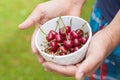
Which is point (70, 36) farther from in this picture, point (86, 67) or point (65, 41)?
point (86, 67)

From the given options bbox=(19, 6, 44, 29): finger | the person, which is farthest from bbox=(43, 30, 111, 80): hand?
bbox=(19, 6, 44, 29): finger

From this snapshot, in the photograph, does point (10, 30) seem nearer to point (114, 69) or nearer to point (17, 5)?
point (17, 5)

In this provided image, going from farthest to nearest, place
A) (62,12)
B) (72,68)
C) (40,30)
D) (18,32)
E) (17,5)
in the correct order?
(17,5)
(18,32)
(62,12)
(40,30)
(72,68)

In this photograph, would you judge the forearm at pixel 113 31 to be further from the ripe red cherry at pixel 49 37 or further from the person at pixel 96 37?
the ripe red cherry at pixel 49 37

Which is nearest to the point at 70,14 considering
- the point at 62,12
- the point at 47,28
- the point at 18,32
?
the point at 62,12

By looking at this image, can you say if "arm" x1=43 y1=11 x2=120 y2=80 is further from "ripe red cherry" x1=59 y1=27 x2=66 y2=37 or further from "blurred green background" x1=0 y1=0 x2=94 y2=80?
"blurred green background" x1=0 y1=0 x2=94 y2=80

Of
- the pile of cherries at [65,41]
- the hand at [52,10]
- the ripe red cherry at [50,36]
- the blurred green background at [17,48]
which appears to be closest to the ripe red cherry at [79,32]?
the pile of cherries at [65,41]

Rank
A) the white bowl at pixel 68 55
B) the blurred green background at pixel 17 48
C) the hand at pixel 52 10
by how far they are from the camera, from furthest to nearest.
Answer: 1. the blurred green background at pixel 17 48
2. the hand at pixel 52 10
3. the white bowl at pixel 68 55
